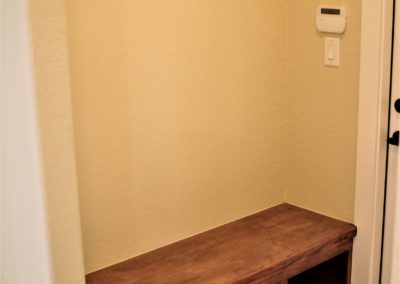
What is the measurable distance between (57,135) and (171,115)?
63 centimetres

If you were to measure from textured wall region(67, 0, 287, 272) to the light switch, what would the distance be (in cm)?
22

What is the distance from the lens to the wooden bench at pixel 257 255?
2.10 m

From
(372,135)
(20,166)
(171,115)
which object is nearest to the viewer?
(20,166)

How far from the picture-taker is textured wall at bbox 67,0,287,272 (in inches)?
79.0

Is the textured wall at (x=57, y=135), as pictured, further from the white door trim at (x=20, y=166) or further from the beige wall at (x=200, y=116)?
the beige wall at (x=200, y=116)

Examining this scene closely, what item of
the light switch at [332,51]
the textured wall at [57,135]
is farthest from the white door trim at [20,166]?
the light switch at [332,51]

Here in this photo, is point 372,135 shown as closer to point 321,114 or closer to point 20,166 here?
point 321,114

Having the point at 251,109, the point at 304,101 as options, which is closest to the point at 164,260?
the point at 251,109

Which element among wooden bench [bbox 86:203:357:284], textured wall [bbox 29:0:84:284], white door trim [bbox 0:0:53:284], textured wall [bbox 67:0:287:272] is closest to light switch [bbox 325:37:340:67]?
textured wall [bbox 67:0:287:272]

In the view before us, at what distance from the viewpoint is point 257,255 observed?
2.24 meters

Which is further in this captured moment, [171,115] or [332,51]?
[332,51]

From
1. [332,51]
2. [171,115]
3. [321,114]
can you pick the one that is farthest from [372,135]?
[171,115]

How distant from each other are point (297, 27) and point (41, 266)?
148cm

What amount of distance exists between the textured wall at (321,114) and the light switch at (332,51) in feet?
0.07
